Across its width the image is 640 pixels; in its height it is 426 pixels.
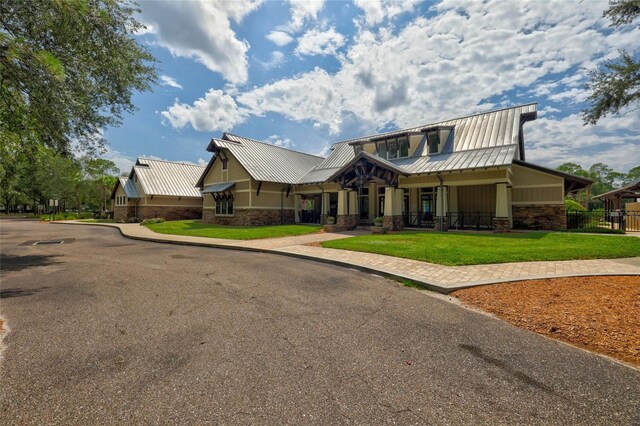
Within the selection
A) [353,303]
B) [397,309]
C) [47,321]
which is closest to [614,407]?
[397,309]

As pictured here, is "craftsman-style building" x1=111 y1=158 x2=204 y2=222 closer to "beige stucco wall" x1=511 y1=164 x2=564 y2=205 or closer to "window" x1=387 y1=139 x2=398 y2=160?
"window" x1=387 y1=139 x2=398 y2=160

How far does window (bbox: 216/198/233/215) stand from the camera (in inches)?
986

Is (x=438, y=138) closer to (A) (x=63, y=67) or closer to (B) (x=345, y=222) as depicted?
(B) (x=345, y=222)

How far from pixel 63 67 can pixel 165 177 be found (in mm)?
29448

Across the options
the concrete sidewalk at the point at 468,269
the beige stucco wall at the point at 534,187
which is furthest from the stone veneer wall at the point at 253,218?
the beige stucco wall at the point at 534,187

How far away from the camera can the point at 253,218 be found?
23.0 meters

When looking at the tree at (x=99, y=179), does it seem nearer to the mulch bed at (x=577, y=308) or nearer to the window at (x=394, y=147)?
the window at (x=394, y=147)

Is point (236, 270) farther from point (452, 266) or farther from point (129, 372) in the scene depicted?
point (452, 266)

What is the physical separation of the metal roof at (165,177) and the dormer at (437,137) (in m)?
26.5

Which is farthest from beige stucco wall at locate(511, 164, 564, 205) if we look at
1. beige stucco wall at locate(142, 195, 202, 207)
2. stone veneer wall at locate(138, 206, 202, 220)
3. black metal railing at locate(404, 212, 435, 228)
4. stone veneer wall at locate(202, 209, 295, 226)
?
stone veneer wall at locate(138, 206, 202, 220)

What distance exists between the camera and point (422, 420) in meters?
2.31

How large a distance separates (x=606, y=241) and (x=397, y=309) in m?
11.6

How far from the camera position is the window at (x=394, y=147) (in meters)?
21.5

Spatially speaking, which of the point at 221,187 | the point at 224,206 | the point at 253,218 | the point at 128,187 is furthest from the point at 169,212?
the point at 253,218
